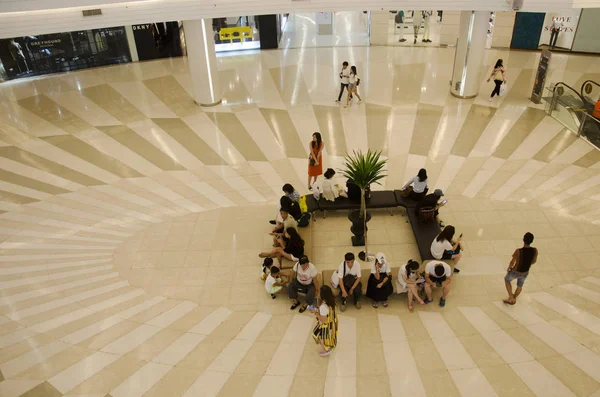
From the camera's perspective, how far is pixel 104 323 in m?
6.22

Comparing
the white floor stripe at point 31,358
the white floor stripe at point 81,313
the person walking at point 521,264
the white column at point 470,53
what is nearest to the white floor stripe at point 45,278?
the white floor stripe at point 81,313

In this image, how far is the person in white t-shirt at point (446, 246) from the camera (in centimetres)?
703

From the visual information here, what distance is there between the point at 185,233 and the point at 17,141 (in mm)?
5957

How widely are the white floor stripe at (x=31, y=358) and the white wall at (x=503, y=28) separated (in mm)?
17409

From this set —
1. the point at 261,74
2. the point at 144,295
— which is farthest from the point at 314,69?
the point at 144,295

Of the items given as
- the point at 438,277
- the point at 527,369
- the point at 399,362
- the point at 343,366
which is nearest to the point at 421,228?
the point at 438,277

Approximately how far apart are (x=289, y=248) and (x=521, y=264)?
3319 millimetres

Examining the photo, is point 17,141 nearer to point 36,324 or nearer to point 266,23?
point 36,324

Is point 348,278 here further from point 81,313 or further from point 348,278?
point 81,313

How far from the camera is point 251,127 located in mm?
12023

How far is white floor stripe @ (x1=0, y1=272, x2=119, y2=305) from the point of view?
667 centimetres

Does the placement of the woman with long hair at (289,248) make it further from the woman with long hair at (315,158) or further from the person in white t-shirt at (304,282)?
the woman with long hair at (315,158)

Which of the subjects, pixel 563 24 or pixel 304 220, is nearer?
pixel 304 220

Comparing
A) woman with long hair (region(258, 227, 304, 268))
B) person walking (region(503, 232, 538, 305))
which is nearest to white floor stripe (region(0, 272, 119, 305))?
woman with long hair (region(258, 227, 304, 268))
